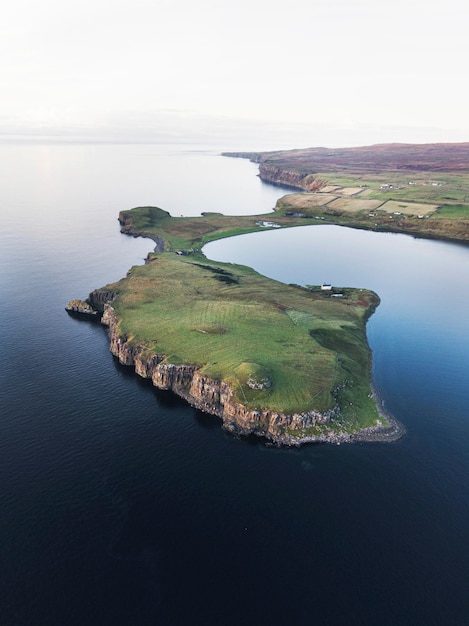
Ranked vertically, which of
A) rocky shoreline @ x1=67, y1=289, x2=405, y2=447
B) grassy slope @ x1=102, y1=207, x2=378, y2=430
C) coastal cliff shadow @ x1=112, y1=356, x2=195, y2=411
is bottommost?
coastal cliff shadow @ x1=112, y1=356, x2=195, y2=411

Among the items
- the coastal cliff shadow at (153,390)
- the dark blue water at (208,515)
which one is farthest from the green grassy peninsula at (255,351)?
the dark blue water at (208,515)

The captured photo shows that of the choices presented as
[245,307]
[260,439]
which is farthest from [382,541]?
[245,307]

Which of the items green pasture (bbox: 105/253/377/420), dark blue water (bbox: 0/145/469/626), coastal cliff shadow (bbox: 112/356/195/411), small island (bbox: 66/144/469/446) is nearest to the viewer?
dark blue water (bbox: 0/145/469/626)

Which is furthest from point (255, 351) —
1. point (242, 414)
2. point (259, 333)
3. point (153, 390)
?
point (153, 390)

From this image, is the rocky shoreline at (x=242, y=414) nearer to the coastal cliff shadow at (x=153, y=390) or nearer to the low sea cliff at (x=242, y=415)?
the low sea cliff at (x=242, y=415)

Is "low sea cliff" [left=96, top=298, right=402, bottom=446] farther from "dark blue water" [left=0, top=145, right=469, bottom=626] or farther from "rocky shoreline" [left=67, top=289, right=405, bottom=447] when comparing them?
"dark blue water" [left=0, top=145, right=469, bottom=626]

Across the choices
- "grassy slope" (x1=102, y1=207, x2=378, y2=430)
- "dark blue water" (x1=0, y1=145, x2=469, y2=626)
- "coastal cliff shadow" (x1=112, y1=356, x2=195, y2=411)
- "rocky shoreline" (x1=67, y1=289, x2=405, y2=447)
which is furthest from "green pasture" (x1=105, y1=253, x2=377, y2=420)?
"dark blue water" (x1=0, y1=145, x2=469, y2=626)

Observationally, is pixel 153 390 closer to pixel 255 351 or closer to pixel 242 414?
pixel 242 414
